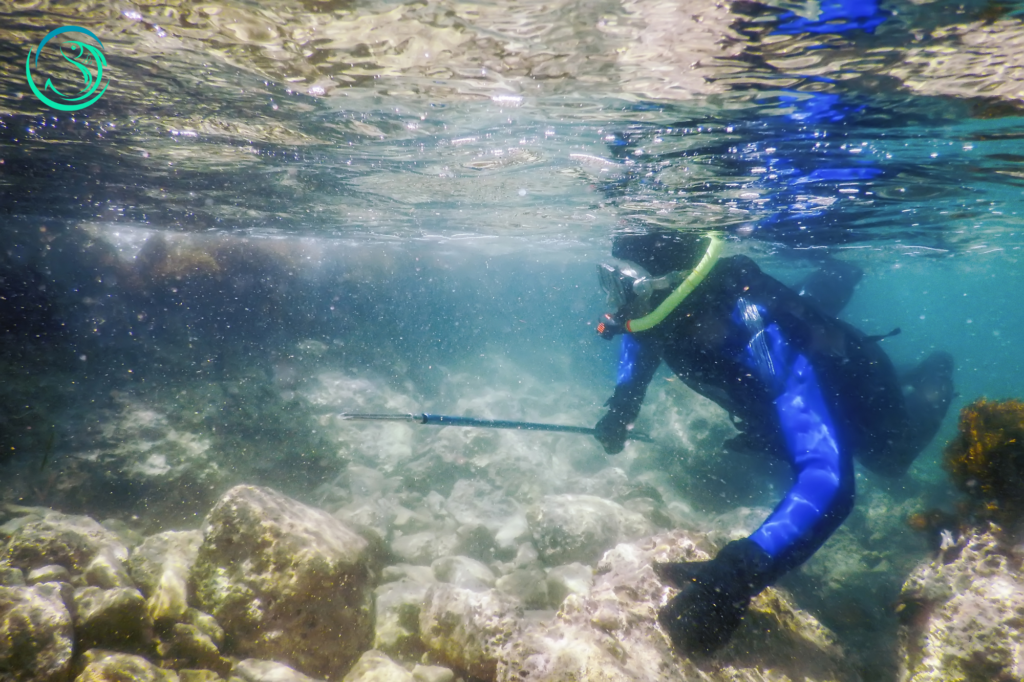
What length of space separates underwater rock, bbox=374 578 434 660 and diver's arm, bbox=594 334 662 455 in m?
3.78

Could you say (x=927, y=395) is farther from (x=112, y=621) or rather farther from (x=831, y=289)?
(x=112, y=621)

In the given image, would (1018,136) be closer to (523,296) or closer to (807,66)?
(807,66)

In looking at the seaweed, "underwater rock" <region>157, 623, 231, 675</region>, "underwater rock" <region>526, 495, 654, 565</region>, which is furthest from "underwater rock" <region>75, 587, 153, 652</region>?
the seaweed

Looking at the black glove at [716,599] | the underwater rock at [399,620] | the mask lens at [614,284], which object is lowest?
the underwater rock at [399,620]

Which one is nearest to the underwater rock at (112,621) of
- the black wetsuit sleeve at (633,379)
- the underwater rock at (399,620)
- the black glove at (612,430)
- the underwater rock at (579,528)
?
the underwater rock at (399,620)

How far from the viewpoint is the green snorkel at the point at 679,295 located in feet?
20.3

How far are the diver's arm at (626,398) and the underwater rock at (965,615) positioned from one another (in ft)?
12.9

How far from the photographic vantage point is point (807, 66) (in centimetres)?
513

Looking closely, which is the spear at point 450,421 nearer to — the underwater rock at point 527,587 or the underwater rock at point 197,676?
the underwater rock at point 527,587

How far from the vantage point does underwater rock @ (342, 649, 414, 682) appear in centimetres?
411

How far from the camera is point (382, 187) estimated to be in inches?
465

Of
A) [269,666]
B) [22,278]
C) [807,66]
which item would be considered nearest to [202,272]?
[22,278]

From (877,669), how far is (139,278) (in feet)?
62.0

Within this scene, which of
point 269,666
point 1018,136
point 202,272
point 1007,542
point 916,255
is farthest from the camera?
point 916,255
